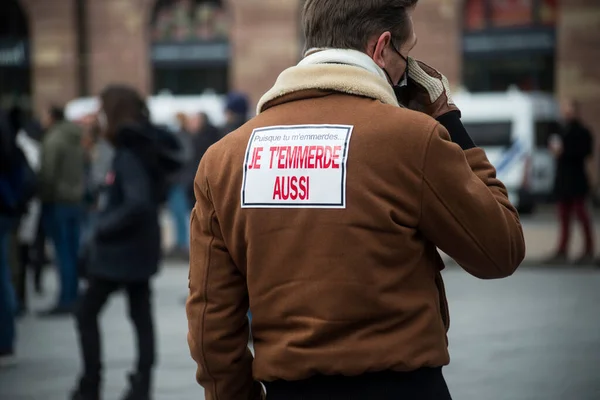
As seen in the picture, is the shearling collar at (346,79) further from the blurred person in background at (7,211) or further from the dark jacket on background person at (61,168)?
the dark jacket on background person at (61,168)

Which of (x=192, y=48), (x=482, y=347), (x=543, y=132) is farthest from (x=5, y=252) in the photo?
(x=192, y=48)

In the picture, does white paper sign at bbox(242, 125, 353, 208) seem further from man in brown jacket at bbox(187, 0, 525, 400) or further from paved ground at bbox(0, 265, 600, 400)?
paved ground at bbox(0, 265, 600, 400)

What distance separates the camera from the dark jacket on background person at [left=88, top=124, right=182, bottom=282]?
20.6 ft

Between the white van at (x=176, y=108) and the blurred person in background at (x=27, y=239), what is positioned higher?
the blurred person in background at (x=27, y=239)

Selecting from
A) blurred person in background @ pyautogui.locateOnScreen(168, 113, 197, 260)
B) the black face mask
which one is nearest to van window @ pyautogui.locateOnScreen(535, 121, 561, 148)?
blurred person in background @ pyautogui.locateOnScreen(168, 113, 197, 260)

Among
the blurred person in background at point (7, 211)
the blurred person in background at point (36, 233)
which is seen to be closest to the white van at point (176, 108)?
the blurred person in background at point (36, 233)

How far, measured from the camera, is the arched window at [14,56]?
30.5m

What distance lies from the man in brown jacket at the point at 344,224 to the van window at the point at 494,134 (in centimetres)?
1998

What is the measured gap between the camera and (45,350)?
333 inches

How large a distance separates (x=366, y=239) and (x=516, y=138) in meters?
20.2

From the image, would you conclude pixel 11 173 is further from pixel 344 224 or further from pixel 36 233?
pixel 344 224

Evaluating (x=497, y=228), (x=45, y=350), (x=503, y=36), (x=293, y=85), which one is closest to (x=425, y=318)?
(x=497, y=228)

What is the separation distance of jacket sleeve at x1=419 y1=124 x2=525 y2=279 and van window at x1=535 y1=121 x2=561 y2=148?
69.7 ft

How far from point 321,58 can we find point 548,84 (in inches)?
996
